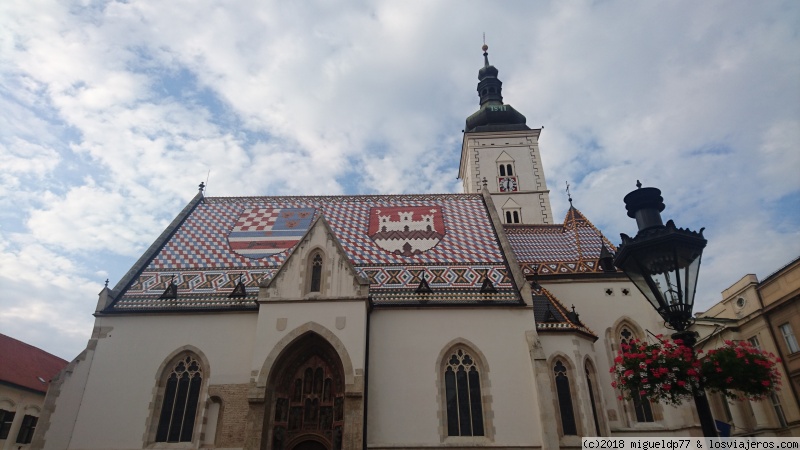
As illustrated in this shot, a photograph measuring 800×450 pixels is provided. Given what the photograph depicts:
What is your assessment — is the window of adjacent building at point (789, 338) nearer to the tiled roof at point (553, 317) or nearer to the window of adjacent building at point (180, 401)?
the tiled roof at point (553, 317)

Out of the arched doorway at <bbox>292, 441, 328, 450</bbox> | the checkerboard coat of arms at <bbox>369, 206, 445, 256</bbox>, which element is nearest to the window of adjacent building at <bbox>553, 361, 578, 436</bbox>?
the checkerboard coat of arms at <bbox>369, 206, 445, 256</bbox>

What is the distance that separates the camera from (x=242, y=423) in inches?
637

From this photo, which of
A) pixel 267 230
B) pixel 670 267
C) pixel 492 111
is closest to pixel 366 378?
pixel 267 230

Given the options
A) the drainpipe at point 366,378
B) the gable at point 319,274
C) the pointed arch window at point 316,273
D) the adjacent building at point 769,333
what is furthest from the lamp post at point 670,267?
the adjacent building at point 769,333

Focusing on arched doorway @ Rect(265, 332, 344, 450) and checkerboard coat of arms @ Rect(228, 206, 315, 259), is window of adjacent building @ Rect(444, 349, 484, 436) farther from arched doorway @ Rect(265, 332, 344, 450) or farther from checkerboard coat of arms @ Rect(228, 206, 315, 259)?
checkerboard coat of arms @ Rect(228, 206, 315, 259)

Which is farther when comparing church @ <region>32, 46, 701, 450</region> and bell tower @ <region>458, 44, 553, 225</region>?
bell tower @ <region>458, 44, 553, 225</region>

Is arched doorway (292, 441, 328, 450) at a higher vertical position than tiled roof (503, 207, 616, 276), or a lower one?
lower

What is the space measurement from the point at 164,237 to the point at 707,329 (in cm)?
2796

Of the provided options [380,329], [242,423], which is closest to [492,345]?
[380,329]

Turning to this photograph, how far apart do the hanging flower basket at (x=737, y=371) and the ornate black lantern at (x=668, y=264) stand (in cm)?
126

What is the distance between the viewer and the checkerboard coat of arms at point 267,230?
21.5 m

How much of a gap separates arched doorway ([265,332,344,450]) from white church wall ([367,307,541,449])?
1186 millimetres

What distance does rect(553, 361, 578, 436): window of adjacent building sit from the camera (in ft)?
55.5

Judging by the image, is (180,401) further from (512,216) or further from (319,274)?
(512,216)
